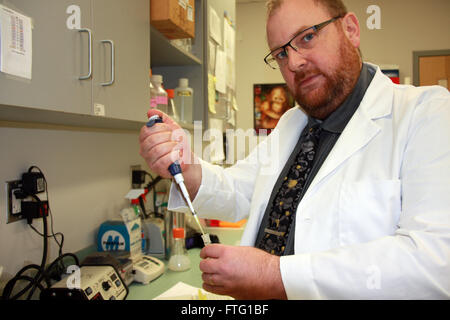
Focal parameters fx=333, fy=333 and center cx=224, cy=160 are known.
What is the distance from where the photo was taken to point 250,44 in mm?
3631

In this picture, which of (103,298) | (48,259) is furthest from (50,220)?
(103,298)

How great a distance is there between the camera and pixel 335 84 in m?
0.96

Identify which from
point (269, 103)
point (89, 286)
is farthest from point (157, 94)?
point (269, 103)

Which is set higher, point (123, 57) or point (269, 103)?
point (269, 103)

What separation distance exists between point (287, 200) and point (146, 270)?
0.65 metres

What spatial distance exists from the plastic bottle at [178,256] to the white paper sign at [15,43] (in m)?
0.94

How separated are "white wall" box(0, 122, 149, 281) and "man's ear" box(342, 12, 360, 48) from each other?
0.99 metres

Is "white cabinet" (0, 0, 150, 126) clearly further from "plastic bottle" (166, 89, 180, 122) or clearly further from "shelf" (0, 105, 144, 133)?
"plastic bottle" (166, 89, 180, 122)

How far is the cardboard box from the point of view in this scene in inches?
45.5

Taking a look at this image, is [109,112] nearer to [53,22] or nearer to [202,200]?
[53,22]

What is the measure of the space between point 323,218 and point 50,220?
35.1 inches

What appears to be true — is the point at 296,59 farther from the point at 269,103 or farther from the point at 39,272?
the point at 269,103

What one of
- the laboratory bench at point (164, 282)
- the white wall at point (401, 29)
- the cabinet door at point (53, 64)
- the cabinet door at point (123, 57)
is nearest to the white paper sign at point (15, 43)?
the cabinet door at point (53, 64)

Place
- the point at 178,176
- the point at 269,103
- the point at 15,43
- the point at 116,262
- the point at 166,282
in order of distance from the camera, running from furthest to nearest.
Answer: the point at 269,103, the point at 166,282, the point at 116,262, the point at 178,176, the point at 15,43
